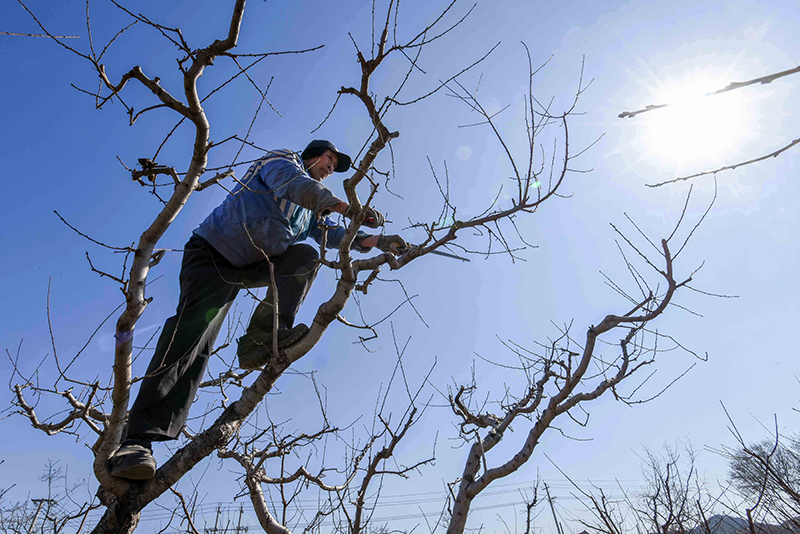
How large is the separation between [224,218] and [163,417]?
1219mm

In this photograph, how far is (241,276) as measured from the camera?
3025 mm

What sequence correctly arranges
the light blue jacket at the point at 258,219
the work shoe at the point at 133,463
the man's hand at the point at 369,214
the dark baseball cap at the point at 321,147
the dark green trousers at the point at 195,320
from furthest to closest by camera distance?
the dark baseball cap at the point at 321,147
the light blue jacket at the point at 258,219
the man's hand at the point at 369,214
the dark green trousers at the point at 195,320
the work shoe at the point at 133,463

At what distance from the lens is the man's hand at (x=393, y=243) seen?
118 inches

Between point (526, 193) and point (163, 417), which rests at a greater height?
point (526, 193)

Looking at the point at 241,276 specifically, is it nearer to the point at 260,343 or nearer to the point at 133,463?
the point at 260,343

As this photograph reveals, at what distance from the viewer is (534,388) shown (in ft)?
18.3

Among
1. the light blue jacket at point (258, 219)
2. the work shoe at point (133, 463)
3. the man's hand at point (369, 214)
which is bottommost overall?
the work shoe at point (133, 463)

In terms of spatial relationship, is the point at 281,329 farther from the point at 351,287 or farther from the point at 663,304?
the point at 663,304

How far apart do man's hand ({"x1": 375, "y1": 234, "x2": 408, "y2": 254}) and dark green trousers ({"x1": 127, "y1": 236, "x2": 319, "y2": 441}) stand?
0.47 metres

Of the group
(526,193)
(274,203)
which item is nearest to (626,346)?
(526,193)

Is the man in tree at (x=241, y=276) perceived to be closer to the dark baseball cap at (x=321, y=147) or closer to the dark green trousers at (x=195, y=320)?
the dark green trousers at (x=195, y=320)

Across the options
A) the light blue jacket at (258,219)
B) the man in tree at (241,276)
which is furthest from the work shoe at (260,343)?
the light blue jacket at (258,219)

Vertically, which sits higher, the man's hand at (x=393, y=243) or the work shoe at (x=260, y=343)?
the man's hand at (x=393, y=243)

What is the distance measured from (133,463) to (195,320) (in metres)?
0.82
